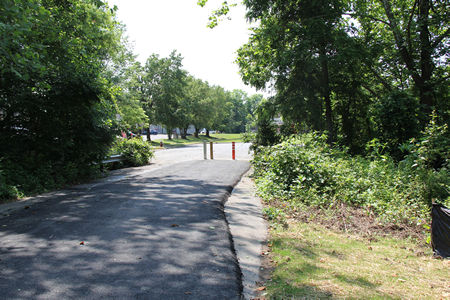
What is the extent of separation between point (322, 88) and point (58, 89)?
10.5 metres

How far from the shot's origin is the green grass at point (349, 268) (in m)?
3.21

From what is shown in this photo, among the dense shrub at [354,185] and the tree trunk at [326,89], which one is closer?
the dense shrub at [354,185]

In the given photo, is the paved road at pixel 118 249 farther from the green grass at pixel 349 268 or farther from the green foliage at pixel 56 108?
the green foliage at pixel 56 108

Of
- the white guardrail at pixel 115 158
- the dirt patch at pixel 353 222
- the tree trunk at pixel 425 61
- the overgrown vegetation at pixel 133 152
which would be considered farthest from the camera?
the overgrown vegetation at pixel 133 152

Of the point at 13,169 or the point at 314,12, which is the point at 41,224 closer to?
the point at 13,169

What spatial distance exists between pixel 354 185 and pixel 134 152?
35.8 ft

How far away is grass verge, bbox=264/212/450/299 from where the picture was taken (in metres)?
3.21

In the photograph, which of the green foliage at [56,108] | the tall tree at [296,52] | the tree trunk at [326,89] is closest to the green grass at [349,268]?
the green foliage at [56,108]

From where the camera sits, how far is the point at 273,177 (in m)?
8.73

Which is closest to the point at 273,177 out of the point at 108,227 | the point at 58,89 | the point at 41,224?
the point at 108,227

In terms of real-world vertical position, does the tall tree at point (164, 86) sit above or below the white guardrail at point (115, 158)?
above

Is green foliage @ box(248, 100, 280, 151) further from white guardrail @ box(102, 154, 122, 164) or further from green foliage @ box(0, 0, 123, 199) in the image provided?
green foliage @ box(0, 0, 123, 199)

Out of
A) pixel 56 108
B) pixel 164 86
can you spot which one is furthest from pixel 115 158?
pixel 164 86

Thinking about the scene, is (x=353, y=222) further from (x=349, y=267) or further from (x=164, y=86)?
(x=164, y=86)
